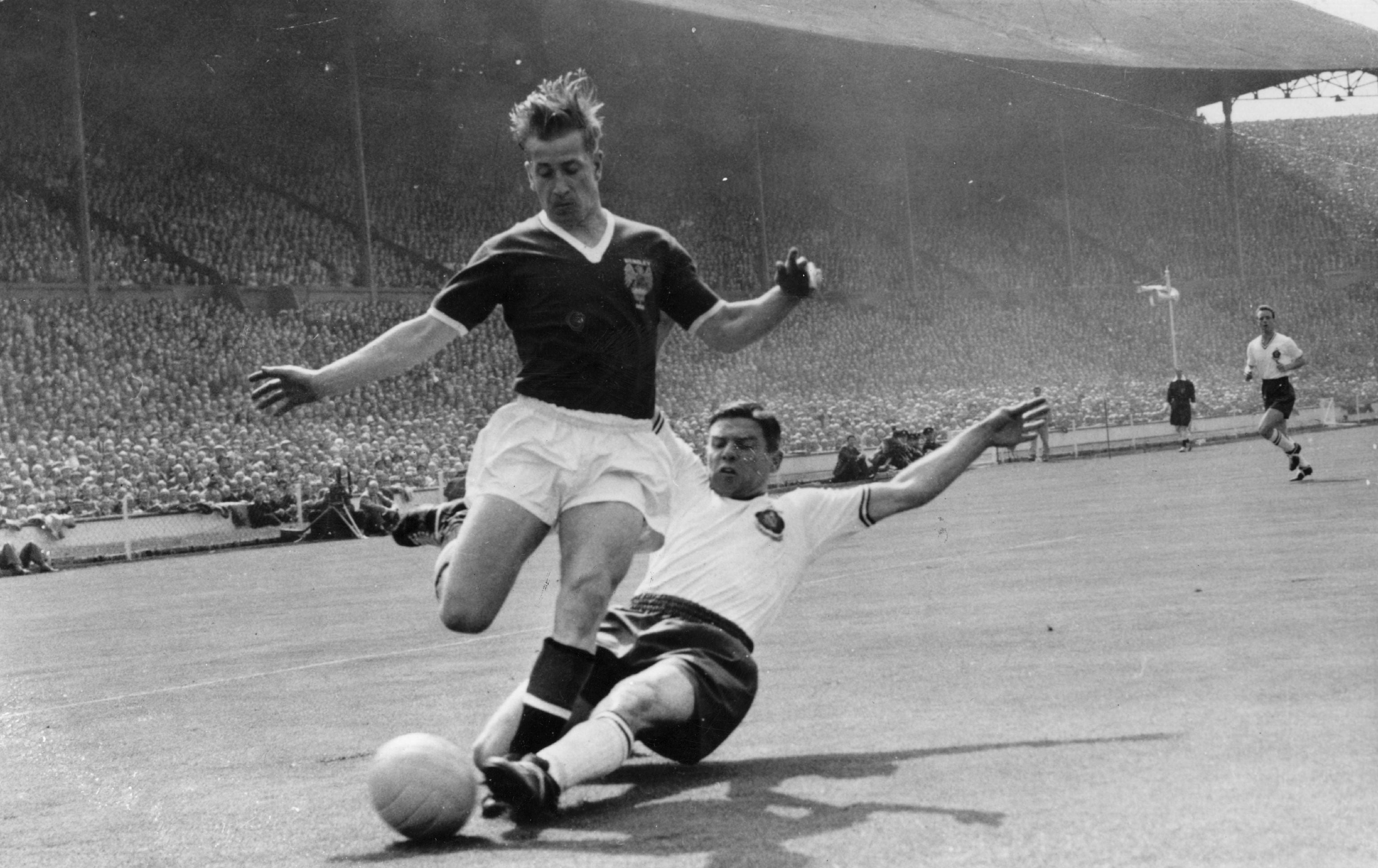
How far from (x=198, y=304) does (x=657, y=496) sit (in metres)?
29.8

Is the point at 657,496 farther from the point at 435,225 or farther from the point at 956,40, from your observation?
the point at 956,40

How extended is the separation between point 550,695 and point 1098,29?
53479 millimetres

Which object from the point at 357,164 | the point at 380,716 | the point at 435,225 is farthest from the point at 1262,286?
the point at 380,716

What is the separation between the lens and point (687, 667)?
491 cm

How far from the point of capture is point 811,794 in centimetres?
442

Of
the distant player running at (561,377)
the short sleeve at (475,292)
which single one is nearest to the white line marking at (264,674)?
the distant player running at (561,377)

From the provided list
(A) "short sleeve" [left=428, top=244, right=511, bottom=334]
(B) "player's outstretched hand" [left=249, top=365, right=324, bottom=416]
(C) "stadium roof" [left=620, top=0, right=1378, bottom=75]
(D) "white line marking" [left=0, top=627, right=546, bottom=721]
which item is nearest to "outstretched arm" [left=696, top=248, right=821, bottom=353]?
(A) "short sleeve" [left=428, top=244, right=511, bottom=334]

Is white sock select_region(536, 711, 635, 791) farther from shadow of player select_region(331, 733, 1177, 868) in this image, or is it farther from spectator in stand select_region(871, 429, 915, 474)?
spectator in stand select_region(871, 429, 915, 474)

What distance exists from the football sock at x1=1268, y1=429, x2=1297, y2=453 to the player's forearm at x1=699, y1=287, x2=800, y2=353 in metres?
15.6

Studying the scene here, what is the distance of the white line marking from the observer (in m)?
7.58

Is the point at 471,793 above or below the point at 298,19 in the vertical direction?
below

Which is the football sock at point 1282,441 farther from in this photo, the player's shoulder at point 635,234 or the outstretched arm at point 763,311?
the player's shoulder at point 635,234

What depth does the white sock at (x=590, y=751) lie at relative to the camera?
429 cm

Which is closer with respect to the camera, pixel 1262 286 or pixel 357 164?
pixel 357 164
